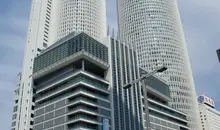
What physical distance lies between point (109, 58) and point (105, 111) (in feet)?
79.8

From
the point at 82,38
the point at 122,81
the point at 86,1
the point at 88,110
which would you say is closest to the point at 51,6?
the point at 86,1

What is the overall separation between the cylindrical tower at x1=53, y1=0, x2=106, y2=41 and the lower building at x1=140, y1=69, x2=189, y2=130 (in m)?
42.1

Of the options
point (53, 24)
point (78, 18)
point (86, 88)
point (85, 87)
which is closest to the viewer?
point (85, 87)

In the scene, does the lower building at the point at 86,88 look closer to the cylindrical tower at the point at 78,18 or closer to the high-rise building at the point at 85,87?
the high-rise building at the point at 85,87

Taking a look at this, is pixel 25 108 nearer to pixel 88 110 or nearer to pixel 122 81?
pixel 88 110

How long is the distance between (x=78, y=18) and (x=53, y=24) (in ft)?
50.4

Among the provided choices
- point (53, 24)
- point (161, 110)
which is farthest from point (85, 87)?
point (53, 24)

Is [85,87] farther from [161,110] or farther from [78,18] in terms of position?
[78,18]

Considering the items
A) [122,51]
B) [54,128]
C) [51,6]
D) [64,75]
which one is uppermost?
[51,6]

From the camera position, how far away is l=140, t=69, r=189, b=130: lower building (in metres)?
141

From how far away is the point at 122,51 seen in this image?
13250 cm

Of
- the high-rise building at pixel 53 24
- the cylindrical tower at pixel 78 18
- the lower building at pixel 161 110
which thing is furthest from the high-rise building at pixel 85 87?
the cylindrical tower at pixel 78 18

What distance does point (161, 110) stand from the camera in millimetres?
150375

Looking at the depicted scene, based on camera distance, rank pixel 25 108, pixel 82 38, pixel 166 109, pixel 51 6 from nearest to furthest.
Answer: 1. pixel 82 38
2. pixel 25 108
3. pixel 166 109
4. pixel 51 6
